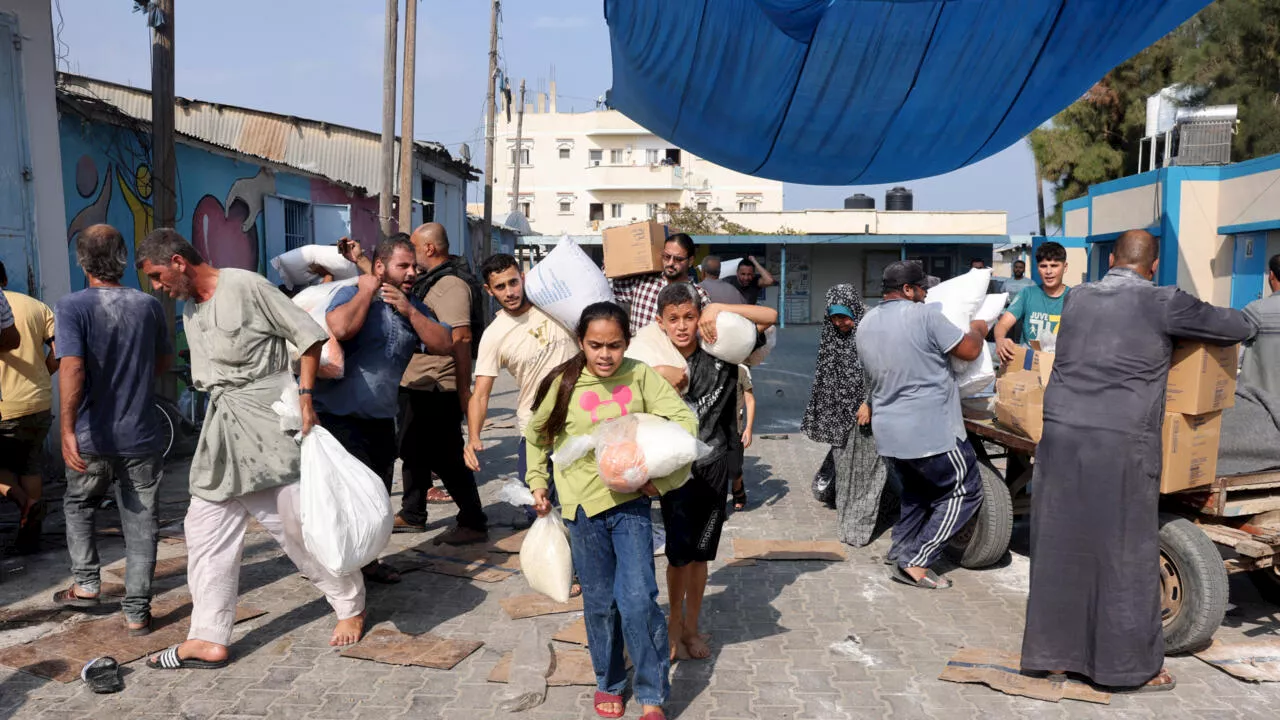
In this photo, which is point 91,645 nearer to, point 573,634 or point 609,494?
point 573,634

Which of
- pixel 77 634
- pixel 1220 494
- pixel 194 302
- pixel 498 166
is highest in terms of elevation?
pixel 498 166

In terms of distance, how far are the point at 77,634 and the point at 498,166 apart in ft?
193

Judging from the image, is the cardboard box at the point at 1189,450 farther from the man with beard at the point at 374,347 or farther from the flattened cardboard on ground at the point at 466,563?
the man with beard at the point at 374,347

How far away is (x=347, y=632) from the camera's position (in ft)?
14.6

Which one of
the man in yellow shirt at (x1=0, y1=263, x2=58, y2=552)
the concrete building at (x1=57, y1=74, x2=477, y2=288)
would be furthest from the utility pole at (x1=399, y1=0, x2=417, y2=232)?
the man in yellow shirt at (x1=0, y1=263, x2=58, y2=552)

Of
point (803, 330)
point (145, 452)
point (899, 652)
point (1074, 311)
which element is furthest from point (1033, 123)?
point (803, 330)

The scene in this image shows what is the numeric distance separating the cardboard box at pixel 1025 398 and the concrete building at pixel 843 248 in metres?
29.3

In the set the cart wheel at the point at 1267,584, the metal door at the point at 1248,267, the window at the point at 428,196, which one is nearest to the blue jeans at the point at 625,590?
the cart wheel at the point at 1267,584

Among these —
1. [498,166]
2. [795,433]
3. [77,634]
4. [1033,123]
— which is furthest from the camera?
[498,166]

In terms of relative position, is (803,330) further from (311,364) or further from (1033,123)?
(311,364)

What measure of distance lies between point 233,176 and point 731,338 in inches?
388

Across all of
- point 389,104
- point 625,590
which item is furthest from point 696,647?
point 389,104

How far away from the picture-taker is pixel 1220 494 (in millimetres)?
4090

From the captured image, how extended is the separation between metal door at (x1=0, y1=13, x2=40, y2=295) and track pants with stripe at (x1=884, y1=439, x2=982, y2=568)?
6.72 meters
